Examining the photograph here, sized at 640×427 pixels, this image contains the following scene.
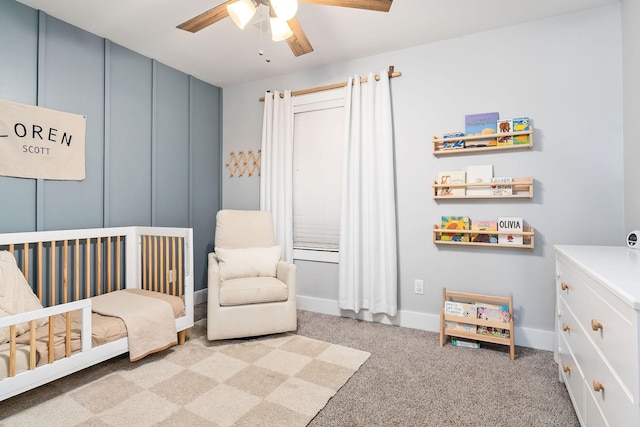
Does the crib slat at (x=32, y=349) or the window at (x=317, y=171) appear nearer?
the crib slat at (x=32, y=349)

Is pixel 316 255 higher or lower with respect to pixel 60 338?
higher

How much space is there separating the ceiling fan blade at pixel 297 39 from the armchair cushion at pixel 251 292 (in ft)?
5.63

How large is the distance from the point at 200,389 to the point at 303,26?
101 inches

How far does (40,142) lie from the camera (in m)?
2.28

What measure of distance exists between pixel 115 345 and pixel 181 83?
256 cm

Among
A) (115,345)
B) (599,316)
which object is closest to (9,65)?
(115,345)

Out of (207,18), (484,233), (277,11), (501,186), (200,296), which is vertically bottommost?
(200,296)

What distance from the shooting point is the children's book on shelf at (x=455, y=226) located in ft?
8.40

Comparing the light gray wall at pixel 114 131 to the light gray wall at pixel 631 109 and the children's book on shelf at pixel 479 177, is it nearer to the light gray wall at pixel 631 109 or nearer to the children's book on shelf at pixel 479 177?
the children's book on shelf at pixel 479 177

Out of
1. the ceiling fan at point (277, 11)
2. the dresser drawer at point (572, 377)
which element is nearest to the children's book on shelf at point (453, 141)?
the ceiling fan at point (277, 11)

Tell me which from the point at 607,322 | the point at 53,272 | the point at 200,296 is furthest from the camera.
A: the point at 200,296

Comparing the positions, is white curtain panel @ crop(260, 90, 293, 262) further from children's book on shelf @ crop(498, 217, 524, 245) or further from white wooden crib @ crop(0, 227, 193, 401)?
children's book on shelf @ crop(498, 217, 524, 245)

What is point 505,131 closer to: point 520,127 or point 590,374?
point 520,127

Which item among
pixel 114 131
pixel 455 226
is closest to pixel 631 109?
pixel 455 226
